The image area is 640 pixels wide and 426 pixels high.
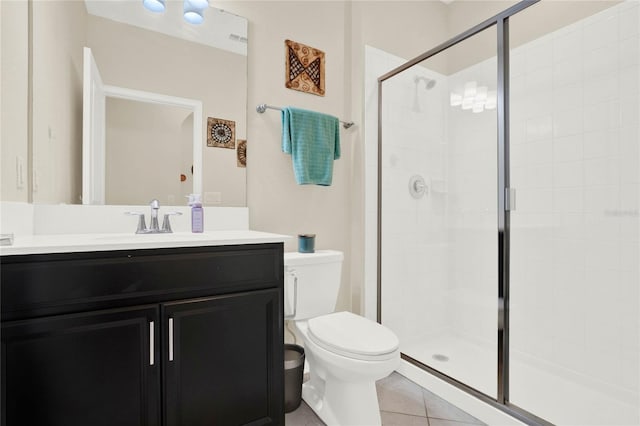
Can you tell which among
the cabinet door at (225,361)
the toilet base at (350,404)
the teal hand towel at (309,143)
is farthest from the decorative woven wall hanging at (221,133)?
the toilet base at (350,404)

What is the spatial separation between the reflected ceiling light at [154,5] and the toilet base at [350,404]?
1.94 m

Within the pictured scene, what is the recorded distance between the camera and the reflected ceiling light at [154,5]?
1.61 m

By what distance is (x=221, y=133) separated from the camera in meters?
1.80

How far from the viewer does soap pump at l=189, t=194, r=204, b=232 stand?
1.60m

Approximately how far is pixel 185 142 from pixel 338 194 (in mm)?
998

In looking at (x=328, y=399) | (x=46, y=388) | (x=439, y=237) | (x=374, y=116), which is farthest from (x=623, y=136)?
(x=46, y=388)

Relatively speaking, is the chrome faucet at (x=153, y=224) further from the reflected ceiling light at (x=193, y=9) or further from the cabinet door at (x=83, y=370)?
the reflected ceiling light at (x=193, y=9)

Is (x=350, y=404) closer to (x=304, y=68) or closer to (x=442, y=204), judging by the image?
(x=442, y=204)

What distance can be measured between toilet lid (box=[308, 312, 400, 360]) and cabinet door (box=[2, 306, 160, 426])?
67 centimetres

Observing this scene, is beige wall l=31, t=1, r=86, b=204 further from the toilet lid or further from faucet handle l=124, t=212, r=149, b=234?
the toilet lid

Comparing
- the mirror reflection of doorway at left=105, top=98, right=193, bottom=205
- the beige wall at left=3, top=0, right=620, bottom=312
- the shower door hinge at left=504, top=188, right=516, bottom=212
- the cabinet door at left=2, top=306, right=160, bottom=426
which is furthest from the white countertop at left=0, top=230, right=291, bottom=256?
the shower door hinge at left=504, top=188, right=516, bottom=212

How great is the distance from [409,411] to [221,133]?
1.71 m

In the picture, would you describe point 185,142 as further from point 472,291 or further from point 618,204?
point 618,204

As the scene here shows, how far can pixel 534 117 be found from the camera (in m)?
2.05
